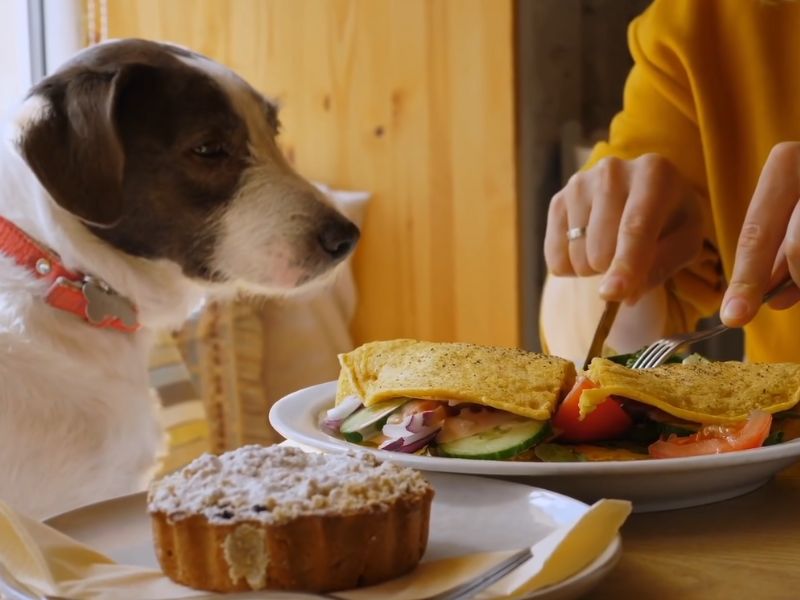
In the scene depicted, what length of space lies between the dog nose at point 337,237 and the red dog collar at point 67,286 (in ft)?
1.16

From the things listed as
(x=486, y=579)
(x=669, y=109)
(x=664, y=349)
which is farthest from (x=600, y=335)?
(x=669, y=109)

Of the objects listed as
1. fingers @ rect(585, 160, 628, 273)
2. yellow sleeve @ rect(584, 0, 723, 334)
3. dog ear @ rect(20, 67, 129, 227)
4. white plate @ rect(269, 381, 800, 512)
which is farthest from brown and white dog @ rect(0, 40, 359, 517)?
white plate @ rect(269, 381, 800, 512)

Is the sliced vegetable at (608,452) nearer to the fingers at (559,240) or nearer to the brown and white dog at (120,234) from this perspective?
the fingers at (559,240)

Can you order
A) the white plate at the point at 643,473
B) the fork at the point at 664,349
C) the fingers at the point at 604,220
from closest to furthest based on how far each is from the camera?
the white plate at the point at 643,473 → the fork at the point at 664,349 → the fingers at the point at 604,220

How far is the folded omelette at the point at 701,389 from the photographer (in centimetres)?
63

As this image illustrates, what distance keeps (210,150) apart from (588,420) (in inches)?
39.7

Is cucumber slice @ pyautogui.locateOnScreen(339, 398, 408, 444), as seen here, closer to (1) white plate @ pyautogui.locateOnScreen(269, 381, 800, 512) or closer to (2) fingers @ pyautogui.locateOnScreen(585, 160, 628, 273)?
(1) white plate @ pyautogui.locateOnScreen(269, 381, 800, 512)

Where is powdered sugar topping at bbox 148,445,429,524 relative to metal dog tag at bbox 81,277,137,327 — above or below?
above

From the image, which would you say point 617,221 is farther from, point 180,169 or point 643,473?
point 180,169

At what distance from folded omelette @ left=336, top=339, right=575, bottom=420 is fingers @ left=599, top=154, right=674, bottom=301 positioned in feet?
0.78

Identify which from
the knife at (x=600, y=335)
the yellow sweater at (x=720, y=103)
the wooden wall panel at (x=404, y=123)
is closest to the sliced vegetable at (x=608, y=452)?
the knife at (x=600, y=335)

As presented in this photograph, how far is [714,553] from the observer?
20.8 inches

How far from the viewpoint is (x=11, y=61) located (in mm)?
2541

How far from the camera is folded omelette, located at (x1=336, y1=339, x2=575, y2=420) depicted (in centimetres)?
63
